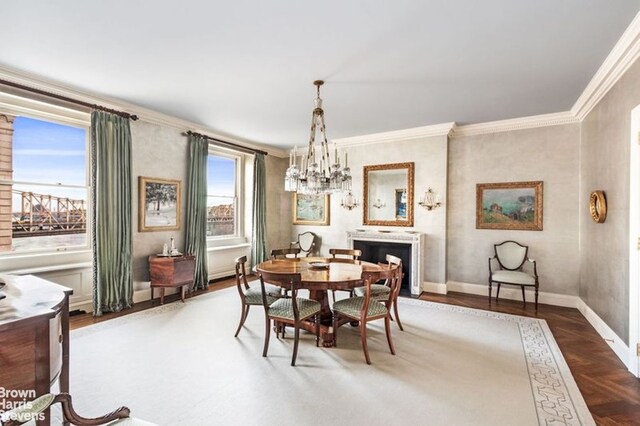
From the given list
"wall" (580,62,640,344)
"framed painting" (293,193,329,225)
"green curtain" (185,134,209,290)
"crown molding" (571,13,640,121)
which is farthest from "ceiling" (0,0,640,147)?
"framed painting" (293,193,329,225)

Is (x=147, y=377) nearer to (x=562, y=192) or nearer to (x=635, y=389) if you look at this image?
(x=635, y=389)

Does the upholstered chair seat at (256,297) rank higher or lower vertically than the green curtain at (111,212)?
lower

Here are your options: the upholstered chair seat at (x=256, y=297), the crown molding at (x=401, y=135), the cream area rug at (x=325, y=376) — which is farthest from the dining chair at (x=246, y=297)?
the crown molding at (x=401, y=135)

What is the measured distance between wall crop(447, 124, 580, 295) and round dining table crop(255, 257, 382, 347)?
2544mm

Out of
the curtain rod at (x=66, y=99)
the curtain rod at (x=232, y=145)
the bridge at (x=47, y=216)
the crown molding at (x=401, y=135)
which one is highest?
the crown molding at (x=401, y=135)

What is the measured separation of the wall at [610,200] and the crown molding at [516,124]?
A: 0.33 meters

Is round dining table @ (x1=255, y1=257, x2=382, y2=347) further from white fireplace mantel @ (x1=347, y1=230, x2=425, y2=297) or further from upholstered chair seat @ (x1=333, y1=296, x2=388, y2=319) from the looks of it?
white fireplace mantel @ (x1=347, y1=230, x2=425, y2=297)

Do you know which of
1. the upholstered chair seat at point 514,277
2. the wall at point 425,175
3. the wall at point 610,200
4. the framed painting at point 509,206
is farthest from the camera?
the wall at point 425,175

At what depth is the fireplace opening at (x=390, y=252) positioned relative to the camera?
5.36 metres

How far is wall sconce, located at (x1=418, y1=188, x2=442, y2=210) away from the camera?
17.3ft

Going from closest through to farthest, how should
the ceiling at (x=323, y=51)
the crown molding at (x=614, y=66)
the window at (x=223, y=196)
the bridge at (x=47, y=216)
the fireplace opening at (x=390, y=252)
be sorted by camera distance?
the ceiling at (x=323, y=51) < the crown molding at (x=614, y=66) < the bridge at (x=47, y=216) < the fireplace opening at (x=390, y=252) < the window at (x=223, y=196)

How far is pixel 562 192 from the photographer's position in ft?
15.2

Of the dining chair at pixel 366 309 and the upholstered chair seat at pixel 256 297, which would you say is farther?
the upholstered chair seat at pixel 256 297

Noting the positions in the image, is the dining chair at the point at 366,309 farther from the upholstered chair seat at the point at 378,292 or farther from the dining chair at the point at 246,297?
the dining chair at the point at 246,297
